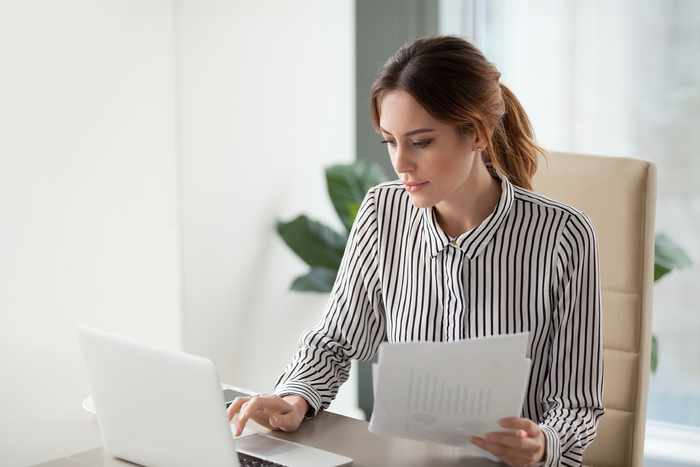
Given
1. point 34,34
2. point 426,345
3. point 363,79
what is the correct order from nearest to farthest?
point 426,345 → point 34,34 → point 363,79

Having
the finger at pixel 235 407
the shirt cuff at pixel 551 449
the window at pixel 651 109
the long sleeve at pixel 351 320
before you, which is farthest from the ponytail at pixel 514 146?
the window at pixel 651 109

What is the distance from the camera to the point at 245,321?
2.99 m

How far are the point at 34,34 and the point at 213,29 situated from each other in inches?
26.2

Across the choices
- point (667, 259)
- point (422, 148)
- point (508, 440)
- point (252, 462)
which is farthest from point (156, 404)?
point (667, 259)

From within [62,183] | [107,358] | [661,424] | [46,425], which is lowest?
[661,424]

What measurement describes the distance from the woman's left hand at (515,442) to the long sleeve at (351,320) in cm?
41

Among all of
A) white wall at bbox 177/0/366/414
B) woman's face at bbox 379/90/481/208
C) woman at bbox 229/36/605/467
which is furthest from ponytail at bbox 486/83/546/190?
white wall at bbox 177/0/366/414

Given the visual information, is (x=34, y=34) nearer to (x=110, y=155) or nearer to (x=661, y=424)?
(x=110, y=155)

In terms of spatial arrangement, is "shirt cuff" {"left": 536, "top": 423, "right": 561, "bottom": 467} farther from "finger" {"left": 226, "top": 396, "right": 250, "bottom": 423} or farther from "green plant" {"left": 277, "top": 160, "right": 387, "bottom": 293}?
"green plant" {"left": 277, "top": 160, "right": 387, "bottom": 293}

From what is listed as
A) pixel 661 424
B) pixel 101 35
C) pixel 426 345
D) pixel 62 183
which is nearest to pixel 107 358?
pixel 426 345

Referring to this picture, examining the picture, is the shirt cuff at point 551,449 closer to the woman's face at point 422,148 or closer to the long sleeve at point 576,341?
the long sleeve at point 576,341

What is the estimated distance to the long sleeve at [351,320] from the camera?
1.65 metres

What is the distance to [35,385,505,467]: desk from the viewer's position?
4.35 feet

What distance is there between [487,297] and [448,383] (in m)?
0.41
